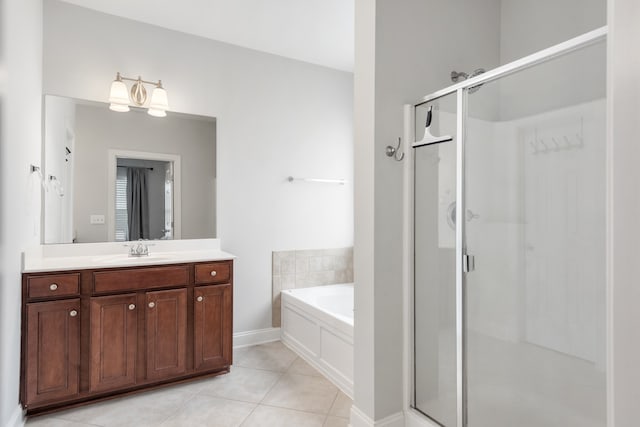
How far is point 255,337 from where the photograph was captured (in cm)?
331

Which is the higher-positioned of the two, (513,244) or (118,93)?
(118,93)

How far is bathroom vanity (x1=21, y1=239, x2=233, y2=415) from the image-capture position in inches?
81.8

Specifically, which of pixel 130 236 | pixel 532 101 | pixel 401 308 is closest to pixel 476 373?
pixel 401 308

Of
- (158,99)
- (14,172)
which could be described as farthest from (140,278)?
(158,99)

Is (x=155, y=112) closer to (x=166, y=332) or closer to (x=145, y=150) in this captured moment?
(x=145, y=150)

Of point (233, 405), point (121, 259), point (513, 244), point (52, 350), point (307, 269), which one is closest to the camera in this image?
point (513, 244)

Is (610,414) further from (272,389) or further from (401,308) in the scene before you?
(272,389)

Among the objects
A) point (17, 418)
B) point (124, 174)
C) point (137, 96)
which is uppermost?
point (137, 96)

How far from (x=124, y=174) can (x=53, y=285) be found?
1033mm

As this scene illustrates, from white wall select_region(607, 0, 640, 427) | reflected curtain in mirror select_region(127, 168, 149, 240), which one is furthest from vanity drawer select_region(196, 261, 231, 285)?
white wall select_region(607, 0, 640, 427)

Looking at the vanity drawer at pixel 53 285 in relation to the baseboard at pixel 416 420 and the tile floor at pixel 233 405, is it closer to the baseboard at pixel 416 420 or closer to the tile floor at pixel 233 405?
the tile floor at pixel 233 405

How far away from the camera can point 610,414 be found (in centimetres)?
99

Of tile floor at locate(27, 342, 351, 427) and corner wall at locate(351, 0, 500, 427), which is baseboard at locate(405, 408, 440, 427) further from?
tile floor at locate(27, 342, 351, 427)

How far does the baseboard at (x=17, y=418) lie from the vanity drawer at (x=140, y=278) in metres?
0.70
